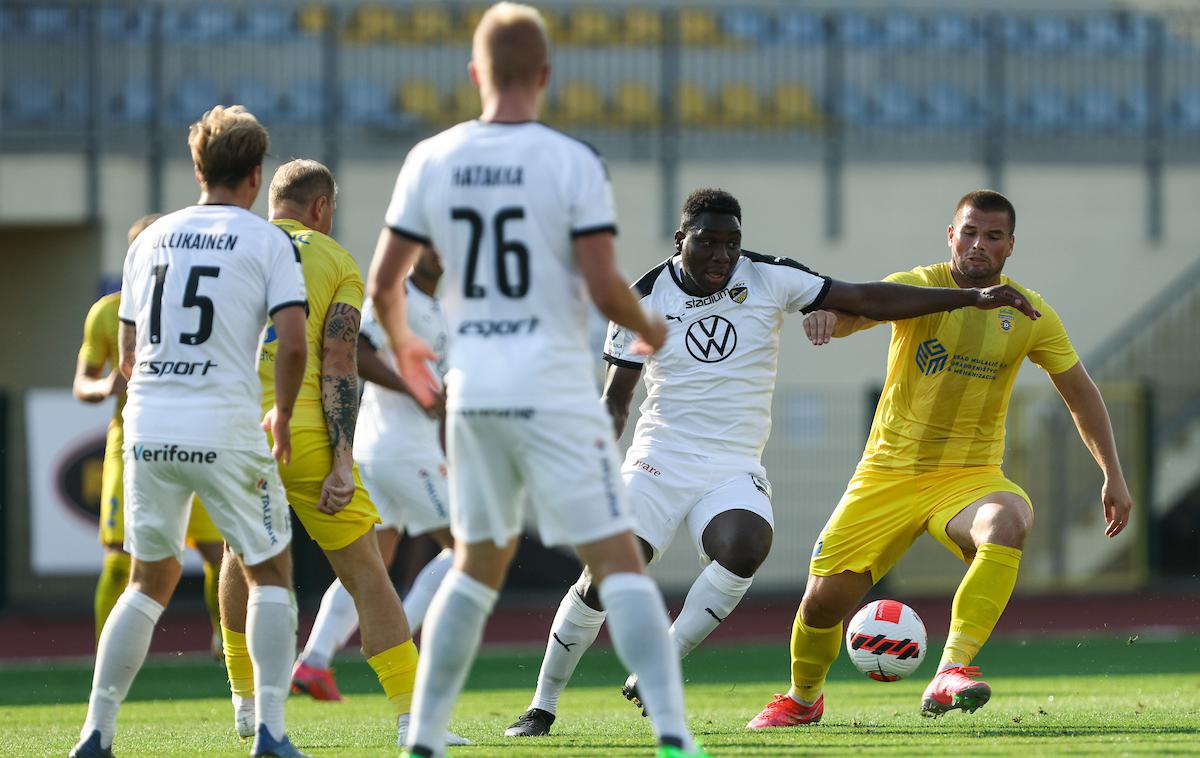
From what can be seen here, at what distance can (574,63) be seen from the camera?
21359 mm

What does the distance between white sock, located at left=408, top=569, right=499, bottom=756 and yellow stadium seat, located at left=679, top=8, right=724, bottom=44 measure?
57.7 ft

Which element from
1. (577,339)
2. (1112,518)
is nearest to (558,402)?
(577,339)

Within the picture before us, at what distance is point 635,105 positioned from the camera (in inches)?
826

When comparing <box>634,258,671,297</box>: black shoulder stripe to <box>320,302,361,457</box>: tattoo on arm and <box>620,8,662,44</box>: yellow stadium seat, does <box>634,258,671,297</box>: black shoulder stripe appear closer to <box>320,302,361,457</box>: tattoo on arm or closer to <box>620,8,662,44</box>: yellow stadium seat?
<box>320,302,361,457</box>: tattoo on arm

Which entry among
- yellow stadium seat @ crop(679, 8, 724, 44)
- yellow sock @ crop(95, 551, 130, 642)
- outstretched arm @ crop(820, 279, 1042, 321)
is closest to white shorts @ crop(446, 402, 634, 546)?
outstretched arm @ crop(820, 279, 1042, 321)

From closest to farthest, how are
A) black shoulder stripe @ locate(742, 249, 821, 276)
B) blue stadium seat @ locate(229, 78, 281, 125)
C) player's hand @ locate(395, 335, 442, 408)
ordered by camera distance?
player's hand @ locate(395, 335, 442, 408) → black shoulder stripe @ locate(742, 249, 821, 276) → blue stadium seat @ locate(229, 78, 281, 125)

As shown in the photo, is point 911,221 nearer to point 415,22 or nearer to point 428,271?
point 415,22

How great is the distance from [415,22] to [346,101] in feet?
4.69

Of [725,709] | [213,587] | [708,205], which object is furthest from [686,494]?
[213,587]

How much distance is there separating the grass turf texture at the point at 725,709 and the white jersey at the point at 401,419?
4.28 ft

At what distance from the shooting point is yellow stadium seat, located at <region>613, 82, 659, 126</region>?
815 inches

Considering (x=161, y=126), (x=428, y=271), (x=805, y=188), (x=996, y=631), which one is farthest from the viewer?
(x=805, y=188)

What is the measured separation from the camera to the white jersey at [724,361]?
23.8ft

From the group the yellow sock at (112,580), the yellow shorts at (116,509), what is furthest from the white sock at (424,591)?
the yellow sock at (112,580)
